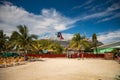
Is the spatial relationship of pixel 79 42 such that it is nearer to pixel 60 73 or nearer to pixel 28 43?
pixel 28 43

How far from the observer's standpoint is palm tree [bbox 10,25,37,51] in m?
27.2

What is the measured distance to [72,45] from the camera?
45125 millimetres

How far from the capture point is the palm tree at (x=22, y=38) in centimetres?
2722

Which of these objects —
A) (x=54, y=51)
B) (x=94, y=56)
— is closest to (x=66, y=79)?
(x=94, y=56)

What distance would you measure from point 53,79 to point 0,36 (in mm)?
36535

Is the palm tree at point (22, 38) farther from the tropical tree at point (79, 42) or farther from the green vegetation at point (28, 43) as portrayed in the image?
the tropical tree at point (79, 42)

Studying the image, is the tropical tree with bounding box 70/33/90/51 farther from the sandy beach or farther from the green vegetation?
the sandy beach

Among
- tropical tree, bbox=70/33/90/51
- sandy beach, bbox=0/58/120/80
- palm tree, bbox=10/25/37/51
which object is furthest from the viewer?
tropical tree, bbox=70/33/90/51

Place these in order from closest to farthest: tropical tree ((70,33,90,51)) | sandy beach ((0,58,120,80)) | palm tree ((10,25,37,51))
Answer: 1. sandy beach ((0,58,120,80))
2. palm tree ((10,25,37,51))
3. tropical tree ((70,33,90,51))

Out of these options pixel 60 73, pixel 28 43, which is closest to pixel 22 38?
pixel 28 43

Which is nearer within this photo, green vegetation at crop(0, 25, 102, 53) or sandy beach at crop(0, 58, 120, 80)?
sandy beach at crop(0, 58, 120, 80)

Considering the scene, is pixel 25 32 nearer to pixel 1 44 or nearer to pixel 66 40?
pixel 1 44

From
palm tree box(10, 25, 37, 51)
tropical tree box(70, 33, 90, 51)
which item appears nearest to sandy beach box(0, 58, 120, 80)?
palm tree box(10, 25, 37, 51)

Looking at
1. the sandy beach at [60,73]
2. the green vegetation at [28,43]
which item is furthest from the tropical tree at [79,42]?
the sandy beach at [60,73]
